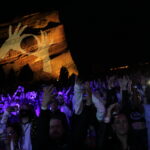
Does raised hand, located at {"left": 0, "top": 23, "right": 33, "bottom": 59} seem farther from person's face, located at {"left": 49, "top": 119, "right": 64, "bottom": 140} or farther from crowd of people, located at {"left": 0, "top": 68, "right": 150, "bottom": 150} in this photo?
person's face, located at {"left": 49, "top": 119, "right": 64, "bottom": 140}

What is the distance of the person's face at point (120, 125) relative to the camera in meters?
3.52

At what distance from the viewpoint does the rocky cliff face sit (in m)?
10.7

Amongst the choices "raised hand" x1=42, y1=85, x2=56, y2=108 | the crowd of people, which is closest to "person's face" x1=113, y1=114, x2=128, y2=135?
the crowd of people

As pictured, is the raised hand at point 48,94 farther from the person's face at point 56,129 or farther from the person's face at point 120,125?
the person's face at point 120,125

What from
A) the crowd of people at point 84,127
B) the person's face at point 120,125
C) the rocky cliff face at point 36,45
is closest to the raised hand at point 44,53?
the rocky cliff face at point 36,45

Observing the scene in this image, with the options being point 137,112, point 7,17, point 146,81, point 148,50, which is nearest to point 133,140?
point 137,112

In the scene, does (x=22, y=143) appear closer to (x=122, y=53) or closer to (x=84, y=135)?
(x=84, y=135)

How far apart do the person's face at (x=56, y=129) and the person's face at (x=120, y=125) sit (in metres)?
0.59

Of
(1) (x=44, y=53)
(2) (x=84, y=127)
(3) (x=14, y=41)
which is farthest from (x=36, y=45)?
(2) (x=84, y=127)

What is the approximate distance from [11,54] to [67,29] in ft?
6.72

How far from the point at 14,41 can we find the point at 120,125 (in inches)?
320

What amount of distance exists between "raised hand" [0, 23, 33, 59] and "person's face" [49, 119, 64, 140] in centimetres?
785

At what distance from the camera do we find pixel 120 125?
3.54 meters

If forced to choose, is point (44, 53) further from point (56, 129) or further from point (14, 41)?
point (56, 129)
